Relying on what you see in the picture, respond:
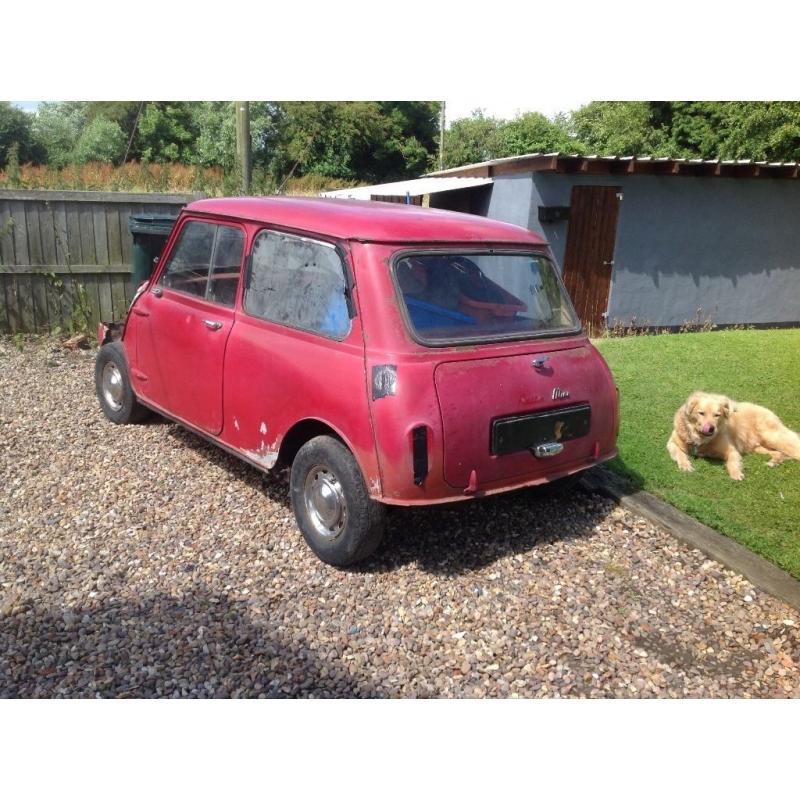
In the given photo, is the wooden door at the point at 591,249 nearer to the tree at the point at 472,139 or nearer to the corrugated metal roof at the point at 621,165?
the corrugated metal roof at the point at 621,165

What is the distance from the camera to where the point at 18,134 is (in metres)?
28.8

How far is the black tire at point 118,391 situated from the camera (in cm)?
617

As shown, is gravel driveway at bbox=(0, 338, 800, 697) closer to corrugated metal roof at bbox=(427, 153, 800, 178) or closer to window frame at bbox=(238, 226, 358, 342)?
window frame at bbox=(238, 226, 358, 342)

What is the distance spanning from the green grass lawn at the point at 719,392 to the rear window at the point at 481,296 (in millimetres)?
1580

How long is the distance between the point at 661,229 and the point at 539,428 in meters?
9.12

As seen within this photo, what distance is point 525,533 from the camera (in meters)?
4.62

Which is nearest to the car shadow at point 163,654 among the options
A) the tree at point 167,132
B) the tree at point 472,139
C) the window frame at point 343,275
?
the window frame at point 343,275

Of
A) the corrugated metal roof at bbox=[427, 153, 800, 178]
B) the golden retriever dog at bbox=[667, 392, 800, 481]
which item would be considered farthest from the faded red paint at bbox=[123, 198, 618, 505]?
the corrugated metal roof at bbox=[427, 153, 800, 178]

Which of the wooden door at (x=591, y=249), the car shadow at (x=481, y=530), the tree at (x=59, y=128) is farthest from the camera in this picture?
the tree at (x=59, y=128)

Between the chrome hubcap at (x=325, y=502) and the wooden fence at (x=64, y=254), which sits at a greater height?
the wooden fence at (x=64, y=254)

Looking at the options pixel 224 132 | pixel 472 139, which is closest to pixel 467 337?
pixel 224 132

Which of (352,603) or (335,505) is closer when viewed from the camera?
(352,603)

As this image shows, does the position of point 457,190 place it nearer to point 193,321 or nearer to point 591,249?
point 591,249

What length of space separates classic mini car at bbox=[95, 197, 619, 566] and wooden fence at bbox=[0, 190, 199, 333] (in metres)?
5.26
